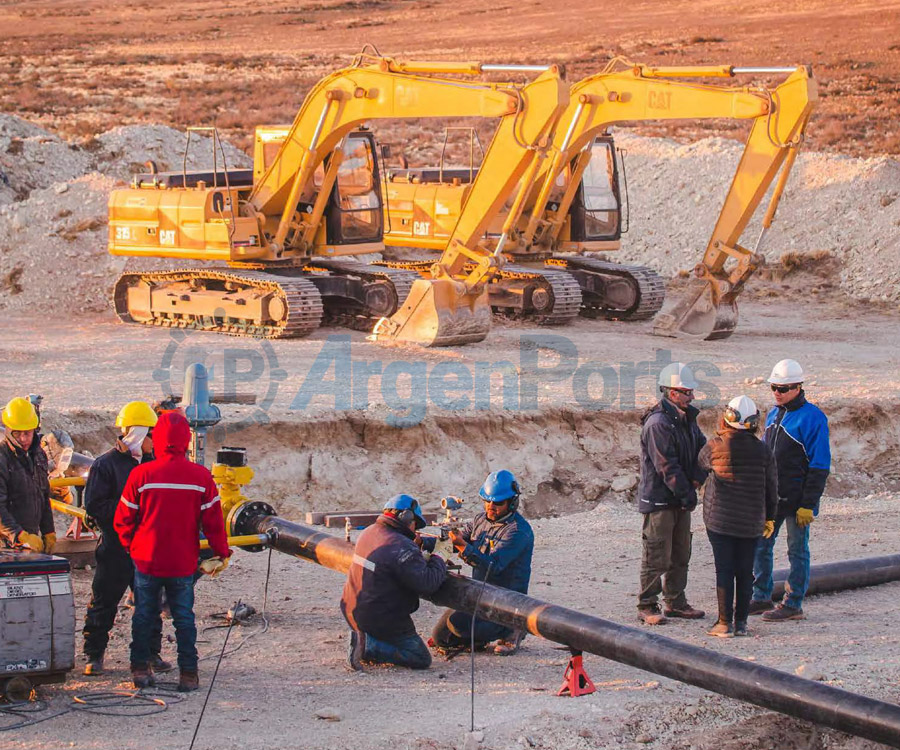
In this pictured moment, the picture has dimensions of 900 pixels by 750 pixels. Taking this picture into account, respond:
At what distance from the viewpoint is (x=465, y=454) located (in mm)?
14609

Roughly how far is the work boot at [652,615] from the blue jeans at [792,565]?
2.67ft

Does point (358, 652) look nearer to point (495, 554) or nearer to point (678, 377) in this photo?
point (495, 554)

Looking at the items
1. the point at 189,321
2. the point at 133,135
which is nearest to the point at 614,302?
the point at 189,321

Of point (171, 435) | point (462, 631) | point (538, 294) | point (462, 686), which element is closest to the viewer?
point (171, 435)

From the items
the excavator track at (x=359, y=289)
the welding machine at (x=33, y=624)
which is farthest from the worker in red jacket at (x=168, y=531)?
the excavator track at (x=359, y=289)

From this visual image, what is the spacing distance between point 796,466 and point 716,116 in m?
10.2

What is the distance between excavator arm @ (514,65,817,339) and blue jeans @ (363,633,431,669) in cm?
1163

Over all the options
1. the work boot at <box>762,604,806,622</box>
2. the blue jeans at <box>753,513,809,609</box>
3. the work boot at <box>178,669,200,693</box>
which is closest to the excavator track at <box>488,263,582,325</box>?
the blue jeans at <box>753,513,809,609</box>

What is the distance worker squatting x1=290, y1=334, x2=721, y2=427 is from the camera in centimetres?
1518

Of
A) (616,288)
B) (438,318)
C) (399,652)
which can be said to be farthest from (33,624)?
(616,288)

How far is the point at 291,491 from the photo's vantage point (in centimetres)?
1385

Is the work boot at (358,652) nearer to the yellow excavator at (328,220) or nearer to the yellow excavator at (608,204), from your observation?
the yellow excavator at (328,220)

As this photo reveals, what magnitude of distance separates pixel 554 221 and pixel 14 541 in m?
15.7

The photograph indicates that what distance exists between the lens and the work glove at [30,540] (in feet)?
28.5
